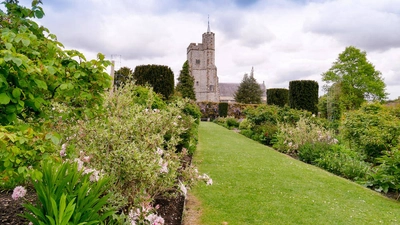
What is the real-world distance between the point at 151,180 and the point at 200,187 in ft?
7.33

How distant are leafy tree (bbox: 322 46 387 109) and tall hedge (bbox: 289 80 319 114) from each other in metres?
15.5

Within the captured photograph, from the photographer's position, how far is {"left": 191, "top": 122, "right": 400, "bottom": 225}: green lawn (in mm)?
3625

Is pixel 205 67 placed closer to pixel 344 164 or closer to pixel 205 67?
pixel 205 67

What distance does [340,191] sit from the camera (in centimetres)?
489

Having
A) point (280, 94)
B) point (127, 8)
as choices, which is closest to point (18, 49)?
point (127, 8)

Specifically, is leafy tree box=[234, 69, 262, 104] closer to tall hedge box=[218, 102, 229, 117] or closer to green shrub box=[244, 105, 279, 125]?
tall hedge box=[218, 102, 229, 117]

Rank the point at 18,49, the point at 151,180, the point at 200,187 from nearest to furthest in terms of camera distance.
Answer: the point at 18,49 → the point at 151,180 → the point at 200,187

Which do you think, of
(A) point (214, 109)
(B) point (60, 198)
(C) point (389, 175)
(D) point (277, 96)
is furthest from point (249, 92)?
(B) point (60, 198)

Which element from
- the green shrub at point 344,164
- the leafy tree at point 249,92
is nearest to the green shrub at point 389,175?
the green shrub at point 344,164

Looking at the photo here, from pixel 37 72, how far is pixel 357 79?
1350 inches

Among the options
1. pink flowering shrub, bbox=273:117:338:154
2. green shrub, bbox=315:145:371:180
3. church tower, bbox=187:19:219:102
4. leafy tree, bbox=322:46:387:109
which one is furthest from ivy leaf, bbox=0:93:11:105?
church tower, bbox=187:19:219:102

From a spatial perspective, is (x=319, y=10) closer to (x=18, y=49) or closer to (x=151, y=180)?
(x=151, y=180)

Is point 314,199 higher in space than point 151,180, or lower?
lower

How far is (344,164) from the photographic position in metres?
6.47
